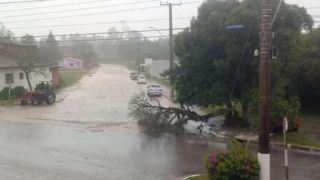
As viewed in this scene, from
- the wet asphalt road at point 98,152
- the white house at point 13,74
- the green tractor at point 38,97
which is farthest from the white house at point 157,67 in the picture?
the wet asphalt road at point 98,152

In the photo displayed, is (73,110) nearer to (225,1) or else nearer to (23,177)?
(225,1)

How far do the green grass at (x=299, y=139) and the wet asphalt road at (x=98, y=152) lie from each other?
1514 mm

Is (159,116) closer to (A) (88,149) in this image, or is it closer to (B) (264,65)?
(A) (88,149)

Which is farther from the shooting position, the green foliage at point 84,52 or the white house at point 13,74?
the green foliage at point 84,52

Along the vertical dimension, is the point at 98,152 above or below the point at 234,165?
below

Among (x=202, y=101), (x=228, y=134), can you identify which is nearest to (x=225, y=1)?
(x=202, y=101)

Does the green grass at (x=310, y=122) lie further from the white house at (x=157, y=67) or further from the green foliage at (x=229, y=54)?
the white house at (x=157, y=67)

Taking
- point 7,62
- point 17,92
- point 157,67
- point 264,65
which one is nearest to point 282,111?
point 264,65

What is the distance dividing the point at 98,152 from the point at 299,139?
31.1 feet

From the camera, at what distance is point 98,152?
22969 millimetres

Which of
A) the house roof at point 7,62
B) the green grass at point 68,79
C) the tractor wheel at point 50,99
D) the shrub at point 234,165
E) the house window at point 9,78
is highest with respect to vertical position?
the house roof at point 7,62

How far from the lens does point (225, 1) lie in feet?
99.0

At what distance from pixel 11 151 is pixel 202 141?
8.94 meters

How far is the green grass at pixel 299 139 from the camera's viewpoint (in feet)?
80.2
